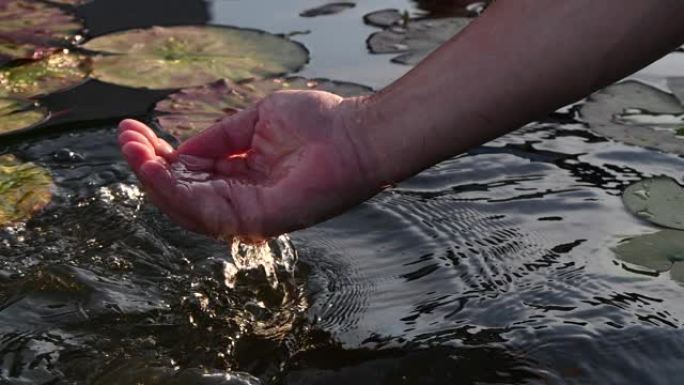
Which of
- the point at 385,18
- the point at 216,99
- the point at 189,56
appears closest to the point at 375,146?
the point at 216,99

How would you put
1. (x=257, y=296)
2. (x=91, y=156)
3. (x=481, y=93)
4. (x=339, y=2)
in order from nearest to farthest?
(x=481, y=93), (x=257, y=296), (x=91, y=156), (x=339, y=2)

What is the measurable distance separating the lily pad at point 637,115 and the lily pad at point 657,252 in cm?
42

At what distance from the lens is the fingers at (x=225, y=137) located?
186 centimetres

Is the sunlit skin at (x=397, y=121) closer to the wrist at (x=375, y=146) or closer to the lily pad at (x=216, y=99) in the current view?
the wrist at (x=375, y=146)

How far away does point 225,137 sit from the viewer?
1877 mm

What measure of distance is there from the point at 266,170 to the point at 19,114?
117 cm

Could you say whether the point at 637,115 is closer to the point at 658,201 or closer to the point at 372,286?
the point at 658,201

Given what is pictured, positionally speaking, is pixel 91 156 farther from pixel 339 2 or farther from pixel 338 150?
pixel 339 2

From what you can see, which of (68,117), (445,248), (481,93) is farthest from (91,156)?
(481,93)

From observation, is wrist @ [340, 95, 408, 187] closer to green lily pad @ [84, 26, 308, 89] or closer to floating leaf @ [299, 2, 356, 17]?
green lily pad @ [84, 26, 308, 89]

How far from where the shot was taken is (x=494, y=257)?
6.88 feet

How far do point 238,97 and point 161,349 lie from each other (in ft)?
3.89

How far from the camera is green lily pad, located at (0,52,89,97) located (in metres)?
2.92

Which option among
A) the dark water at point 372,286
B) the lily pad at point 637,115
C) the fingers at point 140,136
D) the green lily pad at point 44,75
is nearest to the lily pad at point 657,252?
the dark water at point 372,286
